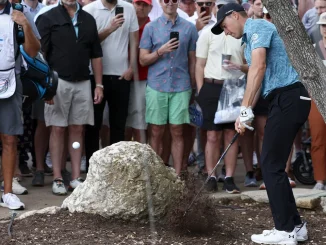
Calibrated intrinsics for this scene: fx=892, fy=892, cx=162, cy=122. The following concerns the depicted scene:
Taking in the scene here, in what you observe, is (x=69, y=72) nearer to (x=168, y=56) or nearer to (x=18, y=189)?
(x=168, y=56)

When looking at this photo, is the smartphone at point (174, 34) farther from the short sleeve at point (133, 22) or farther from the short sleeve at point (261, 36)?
the short sleeve at point (261, 36)

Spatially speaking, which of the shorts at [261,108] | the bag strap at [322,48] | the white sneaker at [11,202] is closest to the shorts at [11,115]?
the white sneaker at [11,202]

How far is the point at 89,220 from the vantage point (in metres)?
7.61

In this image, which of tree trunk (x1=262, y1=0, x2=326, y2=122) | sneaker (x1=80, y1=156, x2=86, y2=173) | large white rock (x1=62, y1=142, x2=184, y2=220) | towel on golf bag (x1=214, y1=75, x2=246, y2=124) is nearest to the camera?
tree trunk (x1=262, y1=0, x2=326, y2=122)

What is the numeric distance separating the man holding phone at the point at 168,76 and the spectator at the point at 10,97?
1.77 m

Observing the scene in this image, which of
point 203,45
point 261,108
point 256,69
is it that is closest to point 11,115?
point 203,45

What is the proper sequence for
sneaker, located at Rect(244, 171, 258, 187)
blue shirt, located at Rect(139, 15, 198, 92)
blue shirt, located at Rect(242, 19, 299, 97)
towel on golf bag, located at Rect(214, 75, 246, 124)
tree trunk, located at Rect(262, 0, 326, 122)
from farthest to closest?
sneaker, located at Rect(244, 171, 258, 187)
blue shirt, located at Rect(139, 15, 198, 92)
towel on golf bag, located at Rect(214, 75, 246, 124)
blue shirt, located at Rect(242, 19, 299, 97)
tree trunk, located at Rect(262, 0, 326, 122)

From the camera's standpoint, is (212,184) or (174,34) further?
(174,34)

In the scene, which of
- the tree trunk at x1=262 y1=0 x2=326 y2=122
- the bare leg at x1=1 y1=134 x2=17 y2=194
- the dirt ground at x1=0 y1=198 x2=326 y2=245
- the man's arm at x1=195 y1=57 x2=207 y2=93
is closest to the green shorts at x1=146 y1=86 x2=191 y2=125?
the man's arm at x1=195 y1=57 x2=207 y2=93

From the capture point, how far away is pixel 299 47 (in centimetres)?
595

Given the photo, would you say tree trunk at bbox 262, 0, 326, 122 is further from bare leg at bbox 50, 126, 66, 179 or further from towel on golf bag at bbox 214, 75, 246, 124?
A: bare leg at bbox 50, 126, 66, 179

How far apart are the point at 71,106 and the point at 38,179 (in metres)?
0.92

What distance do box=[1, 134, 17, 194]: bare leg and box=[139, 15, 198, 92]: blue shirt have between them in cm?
206

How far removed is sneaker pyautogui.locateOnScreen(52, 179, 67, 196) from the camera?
956 centimetres
